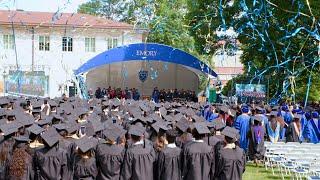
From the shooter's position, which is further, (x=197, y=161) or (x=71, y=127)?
(x=71, y=127)

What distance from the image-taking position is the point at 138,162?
7504 mm

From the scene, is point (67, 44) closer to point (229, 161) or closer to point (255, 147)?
point (255, 147)

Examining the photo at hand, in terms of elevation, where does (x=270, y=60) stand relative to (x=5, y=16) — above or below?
below

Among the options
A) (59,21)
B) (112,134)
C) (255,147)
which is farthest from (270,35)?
(112,134)

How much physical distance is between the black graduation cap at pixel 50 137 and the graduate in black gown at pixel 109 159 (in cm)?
57

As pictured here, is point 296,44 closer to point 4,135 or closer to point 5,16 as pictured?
point 4,135

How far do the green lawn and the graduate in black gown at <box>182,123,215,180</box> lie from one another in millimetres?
3784

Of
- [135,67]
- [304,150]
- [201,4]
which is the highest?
[201,4]

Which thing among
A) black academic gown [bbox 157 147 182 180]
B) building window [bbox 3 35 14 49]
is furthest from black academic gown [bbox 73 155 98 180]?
building window [bbox 3 35 14 49]

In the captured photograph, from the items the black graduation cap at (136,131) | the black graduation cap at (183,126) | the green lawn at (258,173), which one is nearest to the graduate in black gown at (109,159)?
the black graduation cap at (136,131)

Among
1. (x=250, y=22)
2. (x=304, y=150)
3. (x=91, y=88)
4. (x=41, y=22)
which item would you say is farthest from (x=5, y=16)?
(x=304, y=150)

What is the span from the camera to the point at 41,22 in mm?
40844

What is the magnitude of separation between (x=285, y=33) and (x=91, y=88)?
49.1ft

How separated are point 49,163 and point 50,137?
0.35 m
